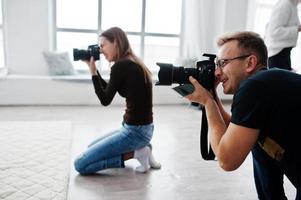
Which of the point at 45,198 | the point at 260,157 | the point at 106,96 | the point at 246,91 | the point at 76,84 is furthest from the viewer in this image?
the point at 76,84

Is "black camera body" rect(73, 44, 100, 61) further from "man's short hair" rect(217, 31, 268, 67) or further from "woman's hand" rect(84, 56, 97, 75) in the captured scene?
"man's short hair" rect(217, 31, 268, 67)

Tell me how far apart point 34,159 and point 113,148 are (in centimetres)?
66

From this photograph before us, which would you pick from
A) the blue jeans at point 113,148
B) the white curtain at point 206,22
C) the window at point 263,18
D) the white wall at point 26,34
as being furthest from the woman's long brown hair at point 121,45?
the window at point 263,18

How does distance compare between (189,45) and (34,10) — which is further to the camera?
(189,45)

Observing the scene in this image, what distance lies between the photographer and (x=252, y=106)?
3.28 ft

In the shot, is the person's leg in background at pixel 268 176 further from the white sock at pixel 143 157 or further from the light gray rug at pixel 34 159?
the light gray rug at pixel 34 159

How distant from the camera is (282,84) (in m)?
1.02

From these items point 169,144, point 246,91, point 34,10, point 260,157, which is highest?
point 34,10

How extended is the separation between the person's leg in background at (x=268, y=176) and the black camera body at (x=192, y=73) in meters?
0.36

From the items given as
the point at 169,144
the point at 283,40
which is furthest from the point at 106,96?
the point at 283,40

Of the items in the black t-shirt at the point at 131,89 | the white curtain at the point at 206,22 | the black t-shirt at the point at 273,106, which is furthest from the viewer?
the white curtain at the point at 206,22

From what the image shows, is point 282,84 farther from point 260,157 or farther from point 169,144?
point 169,144

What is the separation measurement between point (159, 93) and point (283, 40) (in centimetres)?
210

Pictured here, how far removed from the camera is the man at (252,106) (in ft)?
3.29
